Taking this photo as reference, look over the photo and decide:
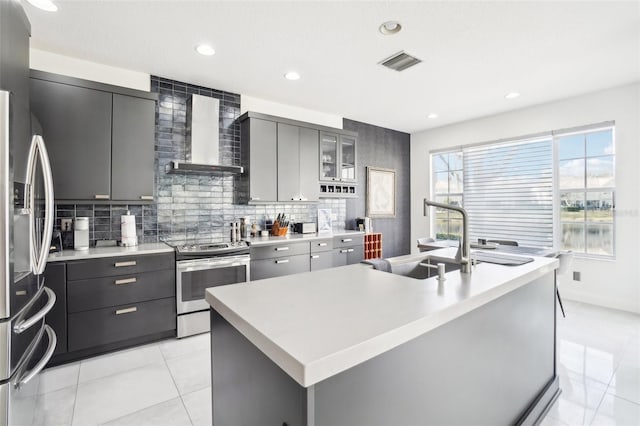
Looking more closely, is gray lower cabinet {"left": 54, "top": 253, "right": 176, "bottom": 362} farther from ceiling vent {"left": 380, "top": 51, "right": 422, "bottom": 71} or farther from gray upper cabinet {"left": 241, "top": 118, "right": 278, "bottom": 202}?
ceiling vent {"left": 380, "top": 51, "right": 422, "bottom": 71}

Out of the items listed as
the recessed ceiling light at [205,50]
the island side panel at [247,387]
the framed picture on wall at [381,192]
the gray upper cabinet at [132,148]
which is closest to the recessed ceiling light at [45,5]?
the gray upper cabinet at [132,148]

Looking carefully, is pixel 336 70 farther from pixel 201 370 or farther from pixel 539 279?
pixel 201 370

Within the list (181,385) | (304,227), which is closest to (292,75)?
(304,227)

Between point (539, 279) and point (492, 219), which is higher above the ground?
point (492, 219)

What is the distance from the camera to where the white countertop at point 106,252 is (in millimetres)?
2443

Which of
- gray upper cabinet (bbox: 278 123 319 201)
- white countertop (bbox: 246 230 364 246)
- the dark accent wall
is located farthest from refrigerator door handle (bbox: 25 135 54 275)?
the dark accent wall

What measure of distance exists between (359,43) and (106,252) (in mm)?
2862

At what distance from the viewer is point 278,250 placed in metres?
3.55

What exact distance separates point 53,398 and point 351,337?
242cm

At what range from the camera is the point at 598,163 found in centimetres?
391

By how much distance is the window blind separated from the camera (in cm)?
437

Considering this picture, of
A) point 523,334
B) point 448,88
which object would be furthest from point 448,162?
point 523,334

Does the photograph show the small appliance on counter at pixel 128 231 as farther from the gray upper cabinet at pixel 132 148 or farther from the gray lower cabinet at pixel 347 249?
the gray lower cabinet at pixel 347 249

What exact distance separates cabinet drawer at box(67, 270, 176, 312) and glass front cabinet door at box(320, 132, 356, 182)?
2.35 meters
